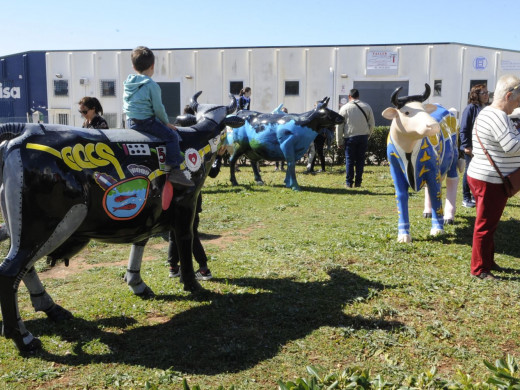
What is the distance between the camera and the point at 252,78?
29469mm

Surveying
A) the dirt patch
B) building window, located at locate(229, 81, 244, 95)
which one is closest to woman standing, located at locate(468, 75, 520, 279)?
the dirt patch

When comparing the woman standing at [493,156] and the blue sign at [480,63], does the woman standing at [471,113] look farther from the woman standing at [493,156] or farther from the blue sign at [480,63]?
the blue sign at [480,63]

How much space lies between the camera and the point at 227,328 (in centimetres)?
424

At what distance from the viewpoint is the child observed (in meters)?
4.24

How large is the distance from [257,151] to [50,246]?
8.01 m

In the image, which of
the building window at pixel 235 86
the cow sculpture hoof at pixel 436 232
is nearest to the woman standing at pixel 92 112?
the cow sculpture hoof at pixel 436 232

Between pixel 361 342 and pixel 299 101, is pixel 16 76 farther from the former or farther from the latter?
pixel 361 342

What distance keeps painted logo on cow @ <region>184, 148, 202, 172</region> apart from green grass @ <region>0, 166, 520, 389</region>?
1271 mm

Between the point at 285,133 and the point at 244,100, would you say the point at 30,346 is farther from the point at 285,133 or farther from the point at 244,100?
the point at 244,100

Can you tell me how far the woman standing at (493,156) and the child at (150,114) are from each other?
2.99m

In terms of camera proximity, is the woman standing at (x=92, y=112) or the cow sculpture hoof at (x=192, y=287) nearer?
the cow sculpture hoof at (x=192, y=287)

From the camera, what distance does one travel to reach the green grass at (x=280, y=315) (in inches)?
142

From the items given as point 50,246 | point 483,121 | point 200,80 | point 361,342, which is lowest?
point 361,342

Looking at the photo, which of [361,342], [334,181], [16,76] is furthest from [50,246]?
[16,76]
